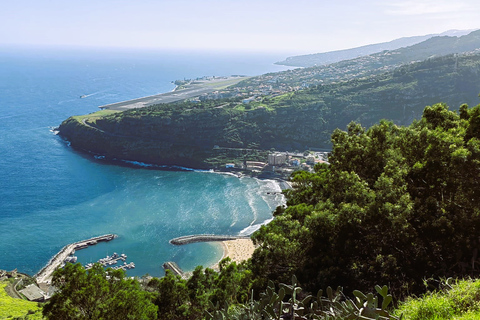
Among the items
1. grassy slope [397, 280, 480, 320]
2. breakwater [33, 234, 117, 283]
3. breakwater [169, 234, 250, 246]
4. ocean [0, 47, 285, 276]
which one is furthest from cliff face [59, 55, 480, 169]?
grassy slope [397, 280, 480, 320]

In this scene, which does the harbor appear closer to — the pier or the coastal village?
the pier

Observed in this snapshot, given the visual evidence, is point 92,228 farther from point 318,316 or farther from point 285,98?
point 285,98

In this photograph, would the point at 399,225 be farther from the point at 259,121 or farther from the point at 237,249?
the point at 259,121

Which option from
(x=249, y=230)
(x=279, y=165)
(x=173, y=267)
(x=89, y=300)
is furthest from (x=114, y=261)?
(x=279, y=165)

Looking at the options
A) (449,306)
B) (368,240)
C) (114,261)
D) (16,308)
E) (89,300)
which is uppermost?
(449,306)

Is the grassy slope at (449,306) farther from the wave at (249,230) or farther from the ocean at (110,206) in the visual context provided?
the wave at (249,230)

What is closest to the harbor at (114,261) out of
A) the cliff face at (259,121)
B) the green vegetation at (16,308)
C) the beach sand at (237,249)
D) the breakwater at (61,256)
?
the breakwater at (61,256)
